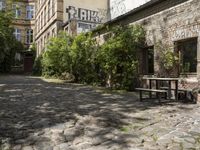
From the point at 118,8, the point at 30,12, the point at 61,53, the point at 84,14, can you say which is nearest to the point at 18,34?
the point at 30,12

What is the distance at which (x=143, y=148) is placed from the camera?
419cm

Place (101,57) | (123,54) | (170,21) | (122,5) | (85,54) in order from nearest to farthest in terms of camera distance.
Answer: (170,21), (123,54), (101,57), (85,54), (122,5)

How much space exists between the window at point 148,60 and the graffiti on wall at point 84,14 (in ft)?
41.9

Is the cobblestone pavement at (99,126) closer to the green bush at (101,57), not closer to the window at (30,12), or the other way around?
the green bush at (101,57)

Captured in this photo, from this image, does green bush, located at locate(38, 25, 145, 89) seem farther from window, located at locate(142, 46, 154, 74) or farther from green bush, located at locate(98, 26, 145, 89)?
window, located at locate(142, 46, 154, 74)

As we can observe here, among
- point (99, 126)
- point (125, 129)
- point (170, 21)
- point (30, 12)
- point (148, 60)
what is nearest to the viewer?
point (125, 129)

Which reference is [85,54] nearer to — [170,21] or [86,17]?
[170,21]

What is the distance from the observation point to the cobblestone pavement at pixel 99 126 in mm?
4430

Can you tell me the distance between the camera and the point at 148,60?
11727 mm

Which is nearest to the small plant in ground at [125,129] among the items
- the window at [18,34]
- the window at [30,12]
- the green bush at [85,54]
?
the green bush at [85,54]

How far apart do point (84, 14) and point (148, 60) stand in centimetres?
1404

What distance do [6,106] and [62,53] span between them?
985 centimetres

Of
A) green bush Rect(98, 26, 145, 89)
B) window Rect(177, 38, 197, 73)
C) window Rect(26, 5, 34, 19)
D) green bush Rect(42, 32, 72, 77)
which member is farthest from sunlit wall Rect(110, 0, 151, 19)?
window Rect(26, 5, 34, 19)

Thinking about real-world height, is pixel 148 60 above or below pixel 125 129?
above
